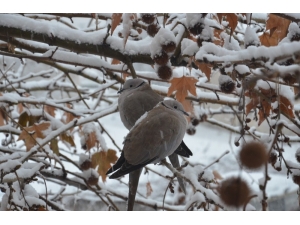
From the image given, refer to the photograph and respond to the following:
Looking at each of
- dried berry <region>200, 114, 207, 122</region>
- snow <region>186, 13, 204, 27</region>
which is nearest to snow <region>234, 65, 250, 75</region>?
snow <region>186, 13, 204, 27</region>

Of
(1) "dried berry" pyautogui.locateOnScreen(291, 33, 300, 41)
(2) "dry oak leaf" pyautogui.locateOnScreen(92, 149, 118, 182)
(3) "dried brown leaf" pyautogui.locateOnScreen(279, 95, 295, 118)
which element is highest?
(1) "dried berry" pyautogui.locateOnScreen(291, 33, 300, 41)

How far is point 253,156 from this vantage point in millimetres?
405

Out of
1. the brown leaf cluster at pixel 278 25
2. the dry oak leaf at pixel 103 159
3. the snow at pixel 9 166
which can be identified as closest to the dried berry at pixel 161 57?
the brown leaf cluster at pixel 278 25

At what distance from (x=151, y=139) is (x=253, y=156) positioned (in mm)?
247

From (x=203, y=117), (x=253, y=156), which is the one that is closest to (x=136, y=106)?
(x=253, y=156)

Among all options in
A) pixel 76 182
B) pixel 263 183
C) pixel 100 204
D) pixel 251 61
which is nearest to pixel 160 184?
pixel 100 204

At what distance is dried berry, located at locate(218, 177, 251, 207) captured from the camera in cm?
41

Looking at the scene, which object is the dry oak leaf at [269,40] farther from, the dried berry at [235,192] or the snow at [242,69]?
the dried berry at [235,192]

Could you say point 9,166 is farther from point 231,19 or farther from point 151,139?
point 231,19

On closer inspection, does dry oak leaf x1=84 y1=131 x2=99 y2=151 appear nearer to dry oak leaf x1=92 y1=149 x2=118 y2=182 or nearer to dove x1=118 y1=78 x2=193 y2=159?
dry oak leaf x1=92 y1=149 x2=118 y2=182

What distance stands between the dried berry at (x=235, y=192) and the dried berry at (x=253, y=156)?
0.02 metres

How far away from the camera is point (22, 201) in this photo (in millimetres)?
801

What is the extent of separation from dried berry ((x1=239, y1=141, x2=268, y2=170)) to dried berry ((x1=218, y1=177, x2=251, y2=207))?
19mm

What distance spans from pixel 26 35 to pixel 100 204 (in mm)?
845
